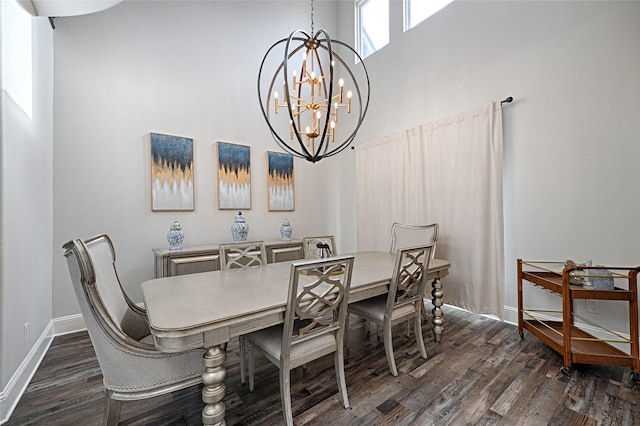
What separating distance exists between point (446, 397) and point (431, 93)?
11.0 ft

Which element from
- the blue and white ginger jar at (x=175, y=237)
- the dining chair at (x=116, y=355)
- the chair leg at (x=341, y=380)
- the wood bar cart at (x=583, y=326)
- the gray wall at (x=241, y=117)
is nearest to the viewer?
the dining chair at (x=116, y=355)

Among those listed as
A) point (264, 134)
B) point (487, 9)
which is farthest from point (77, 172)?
point (487, 9)

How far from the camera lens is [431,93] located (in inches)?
141

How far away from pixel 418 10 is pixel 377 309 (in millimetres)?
4043

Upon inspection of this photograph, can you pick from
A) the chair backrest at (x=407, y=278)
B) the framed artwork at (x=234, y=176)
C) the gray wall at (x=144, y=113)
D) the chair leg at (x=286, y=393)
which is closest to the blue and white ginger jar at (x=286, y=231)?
the gray wall at (x=144, y=113)

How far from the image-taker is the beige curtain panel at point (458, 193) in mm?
2934

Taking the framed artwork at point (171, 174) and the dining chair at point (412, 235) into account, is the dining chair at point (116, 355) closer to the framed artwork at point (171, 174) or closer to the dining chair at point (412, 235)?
the framed artwork at point (171, 174)

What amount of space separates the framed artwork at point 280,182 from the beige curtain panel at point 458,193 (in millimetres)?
1432

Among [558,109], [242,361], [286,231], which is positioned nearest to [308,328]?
[242,361]

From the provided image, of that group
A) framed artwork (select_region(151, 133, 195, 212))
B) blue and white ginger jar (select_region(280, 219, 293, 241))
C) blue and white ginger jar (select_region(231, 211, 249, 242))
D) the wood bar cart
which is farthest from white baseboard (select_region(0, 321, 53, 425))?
the wood bar cart

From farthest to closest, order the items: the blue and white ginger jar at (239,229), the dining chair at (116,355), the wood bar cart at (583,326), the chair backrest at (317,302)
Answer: the blue and white ginger jar at (239,229)
the wood bar cart at (583,326)
the chair backrest at (317,302)
the dining chair at (116,355)

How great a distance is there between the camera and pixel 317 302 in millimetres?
1604

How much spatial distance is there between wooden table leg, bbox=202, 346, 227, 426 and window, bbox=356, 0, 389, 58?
15.4 feet

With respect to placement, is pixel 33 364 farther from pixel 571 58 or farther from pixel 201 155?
pixel 571 58
